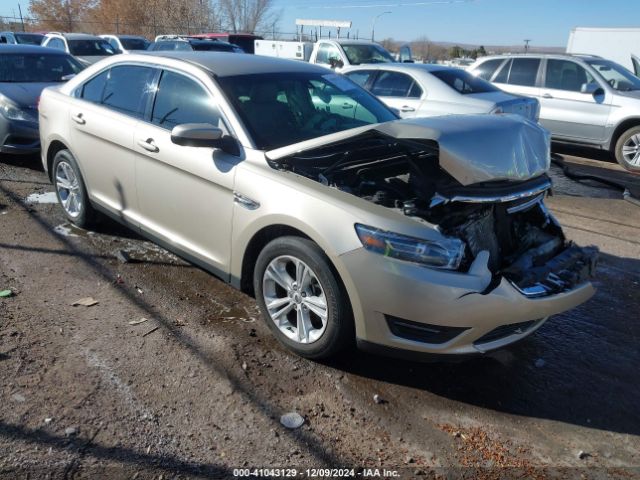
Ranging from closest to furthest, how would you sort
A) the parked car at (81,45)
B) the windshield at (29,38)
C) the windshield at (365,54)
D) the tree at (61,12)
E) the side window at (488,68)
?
the side window at (488,68), the windshield at (365,54), the parked car at (81,45), the windshield at (29,38), the tree at (61,12)

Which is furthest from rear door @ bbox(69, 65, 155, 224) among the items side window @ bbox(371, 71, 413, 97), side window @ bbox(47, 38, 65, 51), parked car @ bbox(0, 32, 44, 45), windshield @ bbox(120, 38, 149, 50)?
parked car @ bbox(0, 32, 44, 45)

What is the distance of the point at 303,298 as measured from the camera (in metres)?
3.36

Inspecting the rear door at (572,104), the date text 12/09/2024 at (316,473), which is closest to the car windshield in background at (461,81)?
the rear door at (572,104)

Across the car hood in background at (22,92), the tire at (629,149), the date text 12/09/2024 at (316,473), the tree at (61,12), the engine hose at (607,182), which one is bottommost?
the date text 12/09/2024 at (316,473)

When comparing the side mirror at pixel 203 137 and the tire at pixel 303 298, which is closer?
the tire at pixel 303 298

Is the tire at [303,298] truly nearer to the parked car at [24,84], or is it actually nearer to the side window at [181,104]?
the side window at [181,104]

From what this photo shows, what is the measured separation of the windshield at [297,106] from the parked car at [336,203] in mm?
15

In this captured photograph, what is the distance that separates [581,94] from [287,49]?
43.8 feet

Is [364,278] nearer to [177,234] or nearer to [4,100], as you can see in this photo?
[177,234]

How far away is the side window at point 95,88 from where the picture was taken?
16.3 feet

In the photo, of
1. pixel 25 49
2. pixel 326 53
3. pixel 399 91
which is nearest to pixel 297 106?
pixel 399 91

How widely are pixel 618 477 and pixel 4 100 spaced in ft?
26.6

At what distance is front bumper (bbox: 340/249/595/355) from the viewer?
9.44 feet

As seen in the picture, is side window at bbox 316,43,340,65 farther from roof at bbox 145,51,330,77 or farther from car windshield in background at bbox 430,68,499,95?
roof at bbox 145,51,330,77
